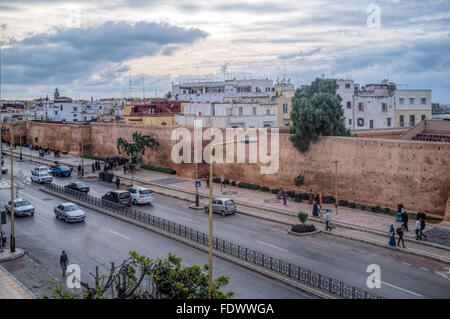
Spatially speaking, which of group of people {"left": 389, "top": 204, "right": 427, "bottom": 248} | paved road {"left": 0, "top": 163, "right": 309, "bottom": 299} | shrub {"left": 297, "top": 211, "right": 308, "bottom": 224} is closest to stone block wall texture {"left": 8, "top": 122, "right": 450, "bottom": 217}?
group of people {"left": 389, "top": 204, "right": 427, "bottom": 248}

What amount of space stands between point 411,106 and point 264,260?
55.0 meters

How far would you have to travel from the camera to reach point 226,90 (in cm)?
9238

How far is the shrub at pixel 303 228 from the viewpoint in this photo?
29.7 metres

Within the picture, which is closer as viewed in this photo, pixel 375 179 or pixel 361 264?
pixel 361 264

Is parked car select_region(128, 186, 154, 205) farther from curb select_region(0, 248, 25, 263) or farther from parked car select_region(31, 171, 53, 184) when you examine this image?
parked car select_region(31, 171, 53, 184)

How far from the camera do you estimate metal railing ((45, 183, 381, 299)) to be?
62.6ft

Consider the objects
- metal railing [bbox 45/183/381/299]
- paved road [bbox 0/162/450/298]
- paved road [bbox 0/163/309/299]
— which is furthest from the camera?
paved road [bbox 0/162/450/298]

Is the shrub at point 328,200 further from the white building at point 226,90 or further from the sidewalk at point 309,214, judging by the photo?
the white building at point 226,90

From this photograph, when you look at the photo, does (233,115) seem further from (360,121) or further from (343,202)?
(343,202)

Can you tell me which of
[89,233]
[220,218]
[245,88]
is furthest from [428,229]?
[245,88]

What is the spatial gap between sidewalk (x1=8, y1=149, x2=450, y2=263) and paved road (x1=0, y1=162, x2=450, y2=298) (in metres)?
1.08
